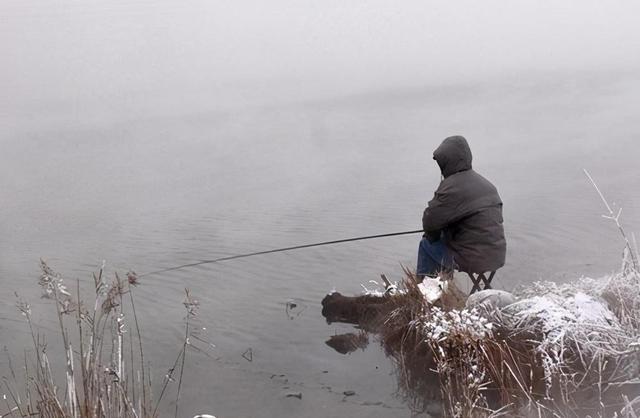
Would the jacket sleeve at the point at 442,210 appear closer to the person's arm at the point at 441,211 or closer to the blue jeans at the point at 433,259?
the person's arm at the point at 441,211

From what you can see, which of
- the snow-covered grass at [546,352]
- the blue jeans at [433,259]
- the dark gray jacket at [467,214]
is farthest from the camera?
the blue jeans at [433,259]

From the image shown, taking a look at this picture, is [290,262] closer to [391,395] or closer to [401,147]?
[391,395]

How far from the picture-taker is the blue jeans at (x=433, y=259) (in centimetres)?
663

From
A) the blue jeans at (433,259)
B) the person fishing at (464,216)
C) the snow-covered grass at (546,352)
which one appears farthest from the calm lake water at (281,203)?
the person fishing at (464,216)

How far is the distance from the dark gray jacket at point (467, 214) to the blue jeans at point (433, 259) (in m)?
0.08

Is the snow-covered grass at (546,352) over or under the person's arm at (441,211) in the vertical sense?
under

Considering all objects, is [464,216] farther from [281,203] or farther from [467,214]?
[281,203]

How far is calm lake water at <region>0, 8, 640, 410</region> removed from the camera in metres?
6.70

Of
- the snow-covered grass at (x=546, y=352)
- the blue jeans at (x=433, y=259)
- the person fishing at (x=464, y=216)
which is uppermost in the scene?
the person fishing at (x=464, y=216)

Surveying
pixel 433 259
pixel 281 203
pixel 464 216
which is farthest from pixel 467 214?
pixel 281 203

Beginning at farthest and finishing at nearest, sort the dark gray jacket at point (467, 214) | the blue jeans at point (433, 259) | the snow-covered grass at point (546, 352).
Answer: the blue jeans at point (433, 259) → the dark gray jacket at point (467, 214) → the snow-covered grass at point (546, 352)

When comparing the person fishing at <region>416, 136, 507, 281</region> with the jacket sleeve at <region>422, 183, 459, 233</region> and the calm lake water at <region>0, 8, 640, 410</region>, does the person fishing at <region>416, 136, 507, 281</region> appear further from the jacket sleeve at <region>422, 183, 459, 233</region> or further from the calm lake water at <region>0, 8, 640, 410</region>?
the calm lake water at <region>0, 8, 640, 410</region>

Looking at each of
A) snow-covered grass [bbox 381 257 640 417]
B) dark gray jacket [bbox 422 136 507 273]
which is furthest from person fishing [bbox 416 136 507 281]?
snow-covered grass [bbox 381 257 640 417]

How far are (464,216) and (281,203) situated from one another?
265 inches
